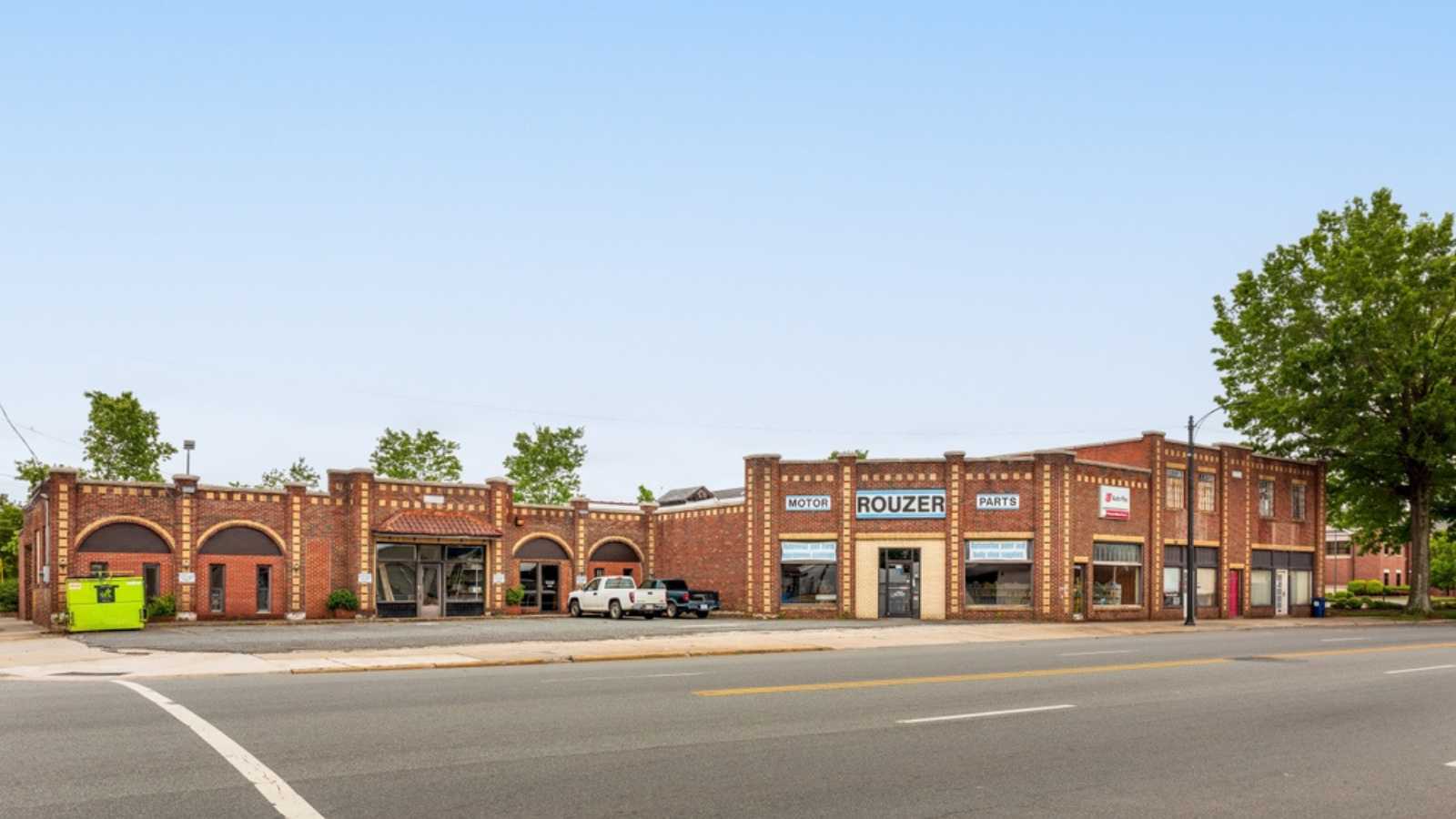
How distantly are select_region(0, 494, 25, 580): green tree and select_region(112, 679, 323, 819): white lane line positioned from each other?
5659 cm

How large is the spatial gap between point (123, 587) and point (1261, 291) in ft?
157

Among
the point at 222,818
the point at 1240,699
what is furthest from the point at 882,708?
the point at 222,818

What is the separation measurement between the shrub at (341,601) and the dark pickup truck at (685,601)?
1051 centimetres

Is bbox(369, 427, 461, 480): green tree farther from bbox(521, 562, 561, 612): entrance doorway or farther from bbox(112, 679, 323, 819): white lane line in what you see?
bbox(112, 679, 323, 819): white lane line

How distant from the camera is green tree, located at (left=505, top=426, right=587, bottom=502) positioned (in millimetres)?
75438

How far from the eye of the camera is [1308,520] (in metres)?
55.8

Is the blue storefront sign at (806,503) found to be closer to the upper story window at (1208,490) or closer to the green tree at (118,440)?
the upper story window at (1208,490)

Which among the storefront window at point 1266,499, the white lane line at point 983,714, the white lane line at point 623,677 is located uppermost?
the storefront window at point 1266,499

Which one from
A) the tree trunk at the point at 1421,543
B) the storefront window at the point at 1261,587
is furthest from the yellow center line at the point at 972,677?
the tree trunk at the point at 1421,543

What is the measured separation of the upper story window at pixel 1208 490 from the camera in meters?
50.5

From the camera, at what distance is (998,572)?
149 feet

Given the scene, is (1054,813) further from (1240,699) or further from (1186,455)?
(1186,455)

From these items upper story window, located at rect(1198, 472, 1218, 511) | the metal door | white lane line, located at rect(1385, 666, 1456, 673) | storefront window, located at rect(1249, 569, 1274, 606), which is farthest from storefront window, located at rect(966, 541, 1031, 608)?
white lane line, located at rect(1385, 666, 1456, 673)

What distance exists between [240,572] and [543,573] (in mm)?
12724
